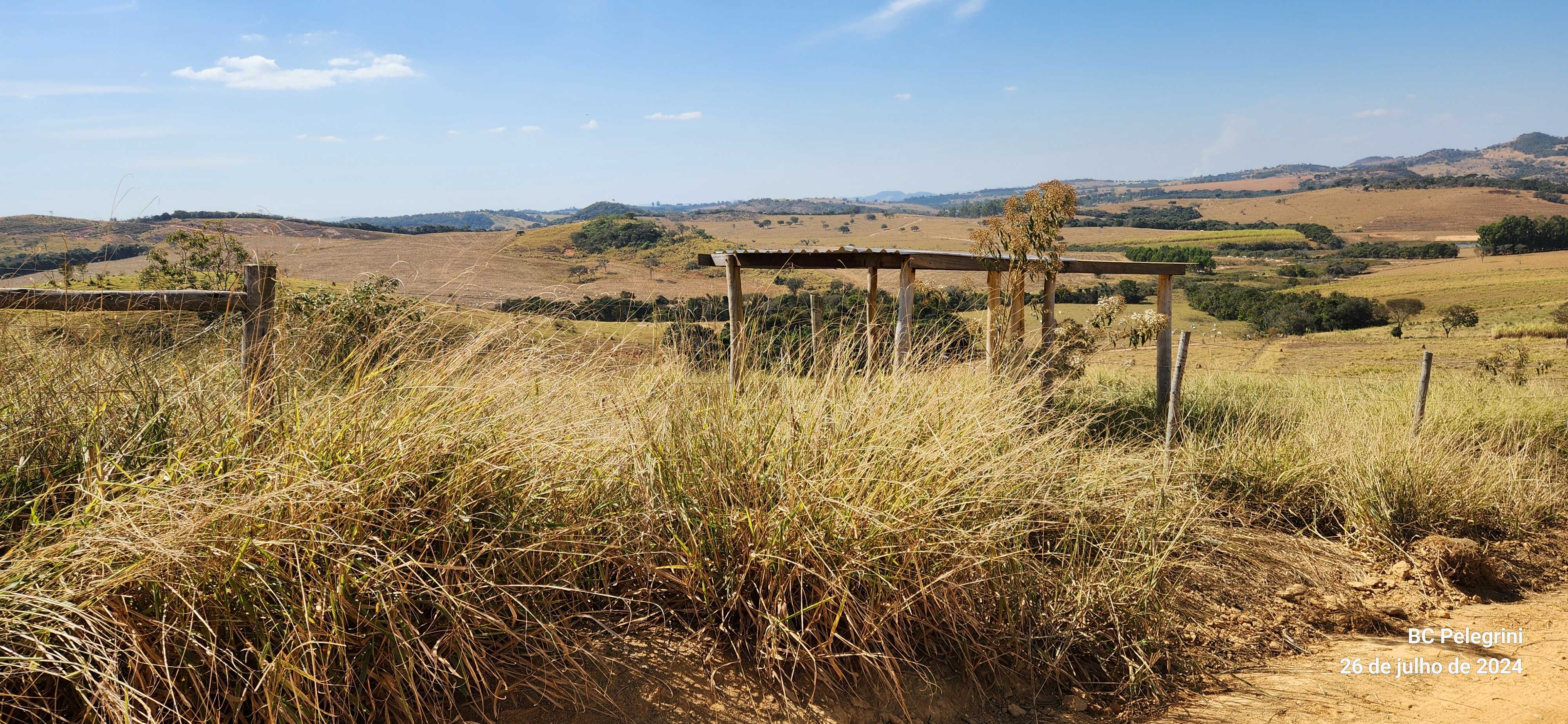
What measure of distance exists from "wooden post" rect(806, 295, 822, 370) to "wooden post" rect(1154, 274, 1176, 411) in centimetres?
371

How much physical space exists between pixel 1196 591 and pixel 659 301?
326 centimetres

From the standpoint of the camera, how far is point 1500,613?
4.86 meters

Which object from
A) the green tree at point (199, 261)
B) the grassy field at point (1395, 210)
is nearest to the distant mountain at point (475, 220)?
the green tree at point (199, 261)

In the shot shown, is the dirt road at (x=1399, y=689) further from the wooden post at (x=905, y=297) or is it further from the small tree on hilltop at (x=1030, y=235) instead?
the small tree on hilltop at (x=1030, y=235)

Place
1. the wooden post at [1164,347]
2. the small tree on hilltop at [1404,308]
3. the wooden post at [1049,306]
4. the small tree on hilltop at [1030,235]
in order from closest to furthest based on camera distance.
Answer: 1. the small tree on hilltop at [1030,235]
2. the wooden post at [1049,306]
3. the wooden post at [1164,347]
4. the small tree on hilltop at [1404,308]

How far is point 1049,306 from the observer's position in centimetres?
750

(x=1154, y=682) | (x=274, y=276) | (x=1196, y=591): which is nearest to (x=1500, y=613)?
(x=1196, y=591)

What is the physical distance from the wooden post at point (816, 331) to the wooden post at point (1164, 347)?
3.71 metres

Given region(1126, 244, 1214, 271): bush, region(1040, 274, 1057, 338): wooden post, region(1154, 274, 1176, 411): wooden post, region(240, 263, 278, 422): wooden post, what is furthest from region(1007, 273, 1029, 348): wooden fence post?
region(1126, 244, 1214, 271): bush

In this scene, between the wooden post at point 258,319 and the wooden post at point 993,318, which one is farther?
the wooden post at point 993,318

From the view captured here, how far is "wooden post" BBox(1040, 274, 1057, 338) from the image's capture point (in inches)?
291

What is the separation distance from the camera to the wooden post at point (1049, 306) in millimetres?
7387

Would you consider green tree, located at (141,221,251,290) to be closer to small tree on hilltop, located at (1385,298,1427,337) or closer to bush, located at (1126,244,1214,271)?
small tree on hilltop, located at (1385,298,1427,337)

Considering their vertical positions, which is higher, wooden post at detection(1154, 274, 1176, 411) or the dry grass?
wooden post at detection(1154, 274, 1176, 411)
